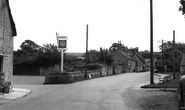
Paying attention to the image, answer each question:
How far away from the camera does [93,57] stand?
61094 mm

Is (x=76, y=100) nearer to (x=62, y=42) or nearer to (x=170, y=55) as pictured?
(x=62, y=42)

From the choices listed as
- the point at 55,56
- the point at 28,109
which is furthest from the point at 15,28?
the point at 55,56

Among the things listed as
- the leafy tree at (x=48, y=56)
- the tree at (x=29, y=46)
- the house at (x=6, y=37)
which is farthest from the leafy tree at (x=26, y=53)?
the house at (x=6, y=37)

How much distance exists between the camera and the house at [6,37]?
19.6 meters

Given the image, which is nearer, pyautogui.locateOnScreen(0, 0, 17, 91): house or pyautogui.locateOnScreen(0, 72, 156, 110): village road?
pyautogui.locateOnScreen(0, 72, 156, 110): village road

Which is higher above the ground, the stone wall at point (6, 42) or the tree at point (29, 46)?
the tree at point (29, 46)

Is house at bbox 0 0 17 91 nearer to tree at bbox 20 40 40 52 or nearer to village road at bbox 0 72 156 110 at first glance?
village road at bbox 0 72 156 110

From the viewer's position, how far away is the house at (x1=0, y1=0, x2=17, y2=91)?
19.6 m

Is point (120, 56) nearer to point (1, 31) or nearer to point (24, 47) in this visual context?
point (24, 47)

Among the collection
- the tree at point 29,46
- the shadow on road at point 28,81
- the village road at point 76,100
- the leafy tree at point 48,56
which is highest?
the tree at point 29,46

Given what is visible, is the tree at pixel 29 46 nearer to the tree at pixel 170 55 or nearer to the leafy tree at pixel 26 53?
the leafy tree at pixel 26 53

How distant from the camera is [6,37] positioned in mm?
20281

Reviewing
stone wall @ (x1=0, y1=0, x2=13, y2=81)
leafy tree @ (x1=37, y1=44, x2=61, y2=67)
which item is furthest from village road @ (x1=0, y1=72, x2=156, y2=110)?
leafy tree @ (x1=37, y1=44, x2=61, y2=67)

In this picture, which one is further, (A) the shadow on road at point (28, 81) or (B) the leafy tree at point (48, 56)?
(B) the leafy tree at point (48, 56)
